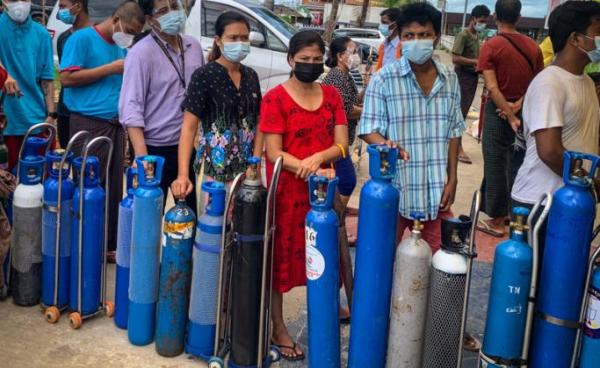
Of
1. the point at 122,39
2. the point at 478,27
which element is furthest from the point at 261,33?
the point at 122,39

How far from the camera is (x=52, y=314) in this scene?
11.8 ft

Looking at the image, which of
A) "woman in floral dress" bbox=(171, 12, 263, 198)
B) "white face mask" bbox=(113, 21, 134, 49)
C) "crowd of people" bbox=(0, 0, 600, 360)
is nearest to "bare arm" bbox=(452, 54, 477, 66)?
"crowd of people" bbox=(0, 0, 600, 360)

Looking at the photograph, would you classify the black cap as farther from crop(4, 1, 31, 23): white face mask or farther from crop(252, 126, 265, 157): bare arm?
crop(4, 1, 31, 23): white face mask

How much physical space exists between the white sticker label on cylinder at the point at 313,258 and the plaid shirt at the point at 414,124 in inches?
23.1

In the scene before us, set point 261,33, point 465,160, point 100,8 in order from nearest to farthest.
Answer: point 465,160, point 261,33, point 100,8

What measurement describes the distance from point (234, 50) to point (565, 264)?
71.2 inches

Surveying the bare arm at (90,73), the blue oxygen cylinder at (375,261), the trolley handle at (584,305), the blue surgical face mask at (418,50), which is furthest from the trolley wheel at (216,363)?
the bare arm at (90,73)

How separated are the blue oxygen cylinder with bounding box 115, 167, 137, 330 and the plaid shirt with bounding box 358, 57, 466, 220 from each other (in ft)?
4.08

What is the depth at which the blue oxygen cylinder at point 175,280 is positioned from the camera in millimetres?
3164

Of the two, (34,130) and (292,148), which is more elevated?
(292,148)

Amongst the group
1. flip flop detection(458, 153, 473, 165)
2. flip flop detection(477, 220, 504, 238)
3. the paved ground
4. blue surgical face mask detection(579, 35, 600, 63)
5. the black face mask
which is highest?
blue surgical face mask detection(579, 35, 600, 63)

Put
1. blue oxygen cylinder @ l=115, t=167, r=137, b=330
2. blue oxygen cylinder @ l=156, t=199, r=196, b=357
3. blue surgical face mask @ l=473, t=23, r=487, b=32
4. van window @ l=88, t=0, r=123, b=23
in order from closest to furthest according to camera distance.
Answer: blue oxygen cylinder @ l=156, t=199, r=196, b=357
blue oxygen cylinder @ l=115, t=167, r=137, b=330
blue surgical face mask @ l=473, t=23, r=487, b=32
van window @ l=88, t=0, r=123, b=23

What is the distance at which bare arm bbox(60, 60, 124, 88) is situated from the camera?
13.6 feet

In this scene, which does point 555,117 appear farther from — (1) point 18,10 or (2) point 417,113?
(1) point 18,10
